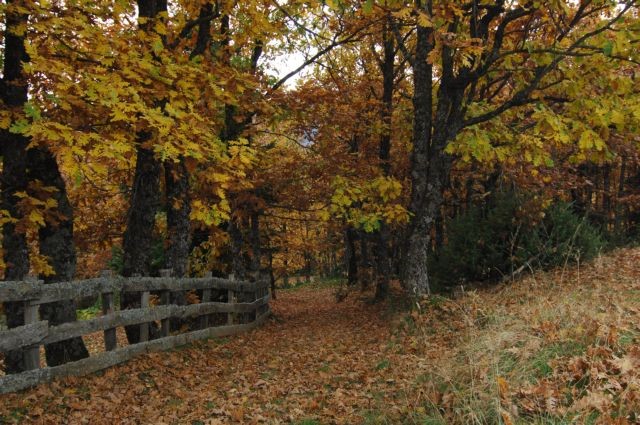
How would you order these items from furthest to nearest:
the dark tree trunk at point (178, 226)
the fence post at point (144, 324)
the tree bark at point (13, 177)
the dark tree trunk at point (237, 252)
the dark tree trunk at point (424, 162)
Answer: the dark tree trunk at point (237, 252), the dark tree trunk at point (424, 162), the dark tree trunk at point (178, 226), the fence post at point (144, 324), the tree bark at point (13, 177)

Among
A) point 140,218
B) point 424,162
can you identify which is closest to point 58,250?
point 140,218

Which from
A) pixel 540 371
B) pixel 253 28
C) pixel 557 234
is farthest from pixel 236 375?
pixel 557 234

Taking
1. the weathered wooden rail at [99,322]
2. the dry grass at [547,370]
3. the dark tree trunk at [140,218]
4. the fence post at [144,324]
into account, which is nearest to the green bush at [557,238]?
the dry grass at [547,370]

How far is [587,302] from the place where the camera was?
6.71 metres

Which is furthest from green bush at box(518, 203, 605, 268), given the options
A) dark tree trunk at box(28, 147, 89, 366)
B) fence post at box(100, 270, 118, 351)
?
dark tree trunk at box(28, 147, 89, 366)

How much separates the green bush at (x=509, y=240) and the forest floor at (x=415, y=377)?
98.4 inches

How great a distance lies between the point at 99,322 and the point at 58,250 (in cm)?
196

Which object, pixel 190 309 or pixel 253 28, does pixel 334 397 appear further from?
pixel 253 28

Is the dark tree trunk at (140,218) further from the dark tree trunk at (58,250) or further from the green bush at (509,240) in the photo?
the green bush at (509,240)

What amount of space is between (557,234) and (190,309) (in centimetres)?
922

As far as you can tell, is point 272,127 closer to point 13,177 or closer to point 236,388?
point 13,177

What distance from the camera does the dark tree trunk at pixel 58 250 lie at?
7984 mm

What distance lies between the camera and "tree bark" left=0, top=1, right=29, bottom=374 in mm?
7672

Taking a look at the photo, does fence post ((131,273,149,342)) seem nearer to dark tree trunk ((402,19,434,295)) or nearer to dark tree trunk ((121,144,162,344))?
dark tree trunk ((121,144,162,344))
